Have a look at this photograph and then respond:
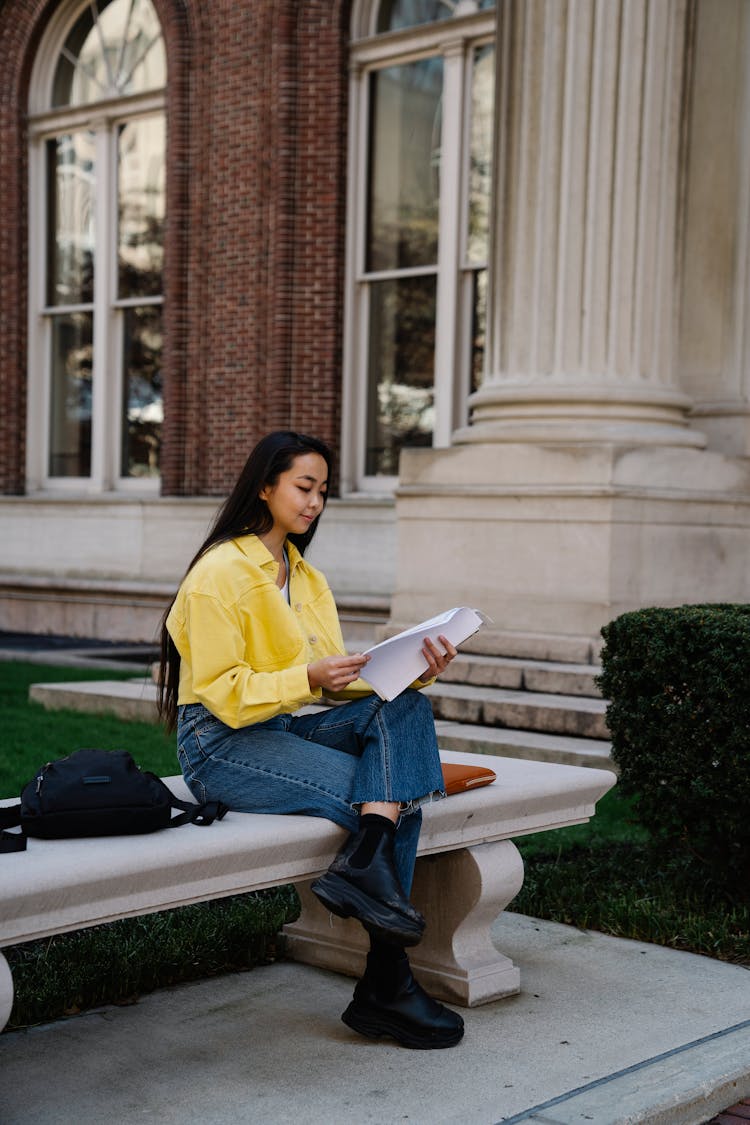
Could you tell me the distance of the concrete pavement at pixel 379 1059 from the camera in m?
3.32

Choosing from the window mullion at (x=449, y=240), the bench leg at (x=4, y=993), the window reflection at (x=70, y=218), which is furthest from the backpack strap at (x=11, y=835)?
the window reflection at (x=70, y=218)

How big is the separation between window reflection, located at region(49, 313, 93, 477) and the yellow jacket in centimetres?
1239

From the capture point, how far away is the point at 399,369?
13180 millimetres

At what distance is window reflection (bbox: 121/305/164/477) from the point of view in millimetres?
15250

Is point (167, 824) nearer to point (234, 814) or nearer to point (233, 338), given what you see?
point (234, 814)

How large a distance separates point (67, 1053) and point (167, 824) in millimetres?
688

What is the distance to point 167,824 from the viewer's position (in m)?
3.48

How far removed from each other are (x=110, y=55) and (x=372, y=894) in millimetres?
13713

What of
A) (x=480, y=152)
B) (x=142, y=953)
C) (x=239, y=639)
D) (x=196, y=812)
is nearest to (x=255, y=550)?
(x=239, y=639)

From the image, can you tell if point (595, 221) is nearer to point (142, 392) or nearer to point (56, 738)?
point (56, 738)

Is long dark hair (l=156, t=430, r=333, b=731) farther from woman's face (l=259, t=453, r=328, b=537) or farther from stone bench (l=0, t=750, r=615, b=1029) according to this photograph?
stone bench (l=0, t=750, r=615, b=1029)

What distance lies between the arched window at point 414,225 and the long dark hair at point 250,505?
8.51 m

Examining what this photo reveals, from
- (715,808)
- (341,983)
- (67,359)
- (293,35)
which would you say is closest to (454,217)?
(293,35)

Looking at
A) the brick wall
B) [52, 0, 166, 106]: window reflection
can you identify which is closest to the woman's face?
the brick wall
